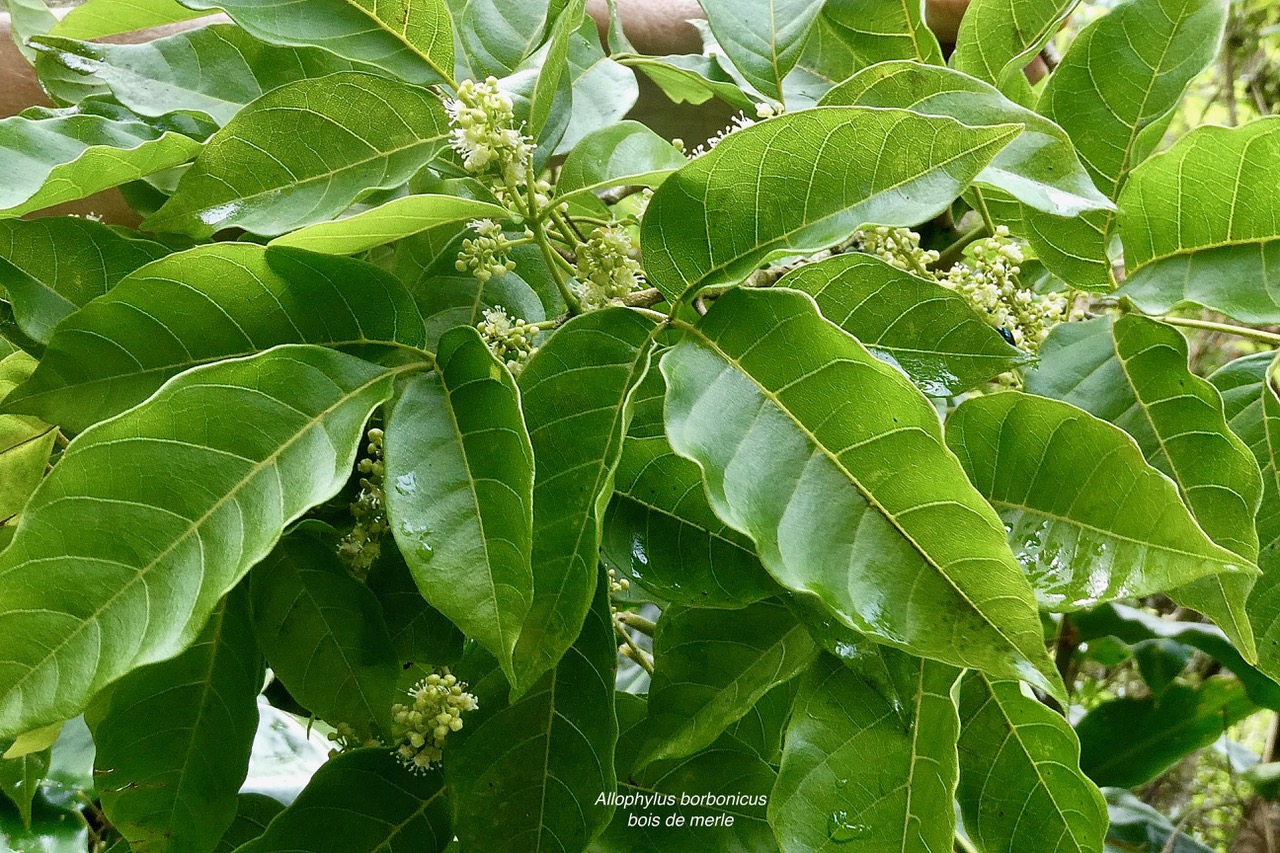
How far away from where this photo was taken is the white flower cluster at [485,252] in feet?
1.75

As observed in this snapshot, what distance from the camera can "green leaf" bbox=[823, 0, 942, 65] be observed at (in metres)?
0.65

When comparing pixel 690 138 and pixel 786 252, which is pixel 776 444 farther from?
pixel 690 138

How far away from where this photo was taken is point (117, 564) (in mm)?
354

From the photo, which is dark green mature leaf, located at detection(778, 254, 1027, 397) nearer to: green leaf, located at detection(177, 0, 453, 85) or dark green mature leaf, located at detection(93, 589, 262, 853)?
green leaf, located at detection(177, 0, 453, 85)

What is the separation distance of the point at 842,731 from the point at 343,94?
408mm

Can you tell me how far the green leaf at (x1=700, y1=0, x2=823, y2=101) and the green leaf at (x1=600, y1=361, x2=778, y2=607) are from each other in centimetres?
25

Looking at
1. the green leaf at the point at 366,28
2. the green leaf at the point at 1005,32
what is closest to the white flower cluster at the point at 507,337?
the green leaf at the point at 366,28

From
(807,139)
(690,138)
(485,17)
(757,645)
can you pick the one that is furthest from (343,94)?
(690,138)

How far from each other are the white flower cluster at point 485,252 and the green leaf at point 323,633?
17cm

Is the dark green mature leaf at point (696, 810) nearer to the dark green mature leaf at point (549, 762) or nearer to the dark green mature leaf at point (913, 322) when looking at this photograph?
the dark green mature leaf at point (549, 762)

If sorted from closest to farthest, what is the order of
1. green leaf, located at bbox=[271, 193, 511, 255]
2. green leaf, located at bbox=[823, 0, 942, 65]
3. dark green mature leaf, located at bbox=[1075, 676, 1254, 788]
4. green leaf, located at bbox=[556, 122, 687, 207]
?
green leaf, located at bbox=[271, 193, 511, 255] → green leaf, located at bbox=[556, 122, 687, 207] → green leaf, located at bbox=[823, 0, 942, 65] → dark green mature leaf, located at bbox=[1075, 676, 1254, 788]

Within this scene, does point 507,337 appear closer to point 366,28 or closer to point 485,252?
point 485,252

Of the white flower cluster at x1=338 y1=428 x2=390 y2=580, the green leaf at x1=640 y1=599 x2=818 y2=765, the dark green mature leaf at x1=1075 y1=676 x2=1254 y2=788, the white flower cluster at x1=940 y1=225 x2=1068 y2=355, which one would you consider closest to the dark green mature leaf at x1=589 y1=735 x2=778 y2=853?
the green leaf at x1=640 y1=599 x2=818 y2=765

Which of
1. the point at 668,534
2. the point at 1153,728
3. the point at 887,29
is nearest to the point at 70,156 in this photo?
the point at 668,534
